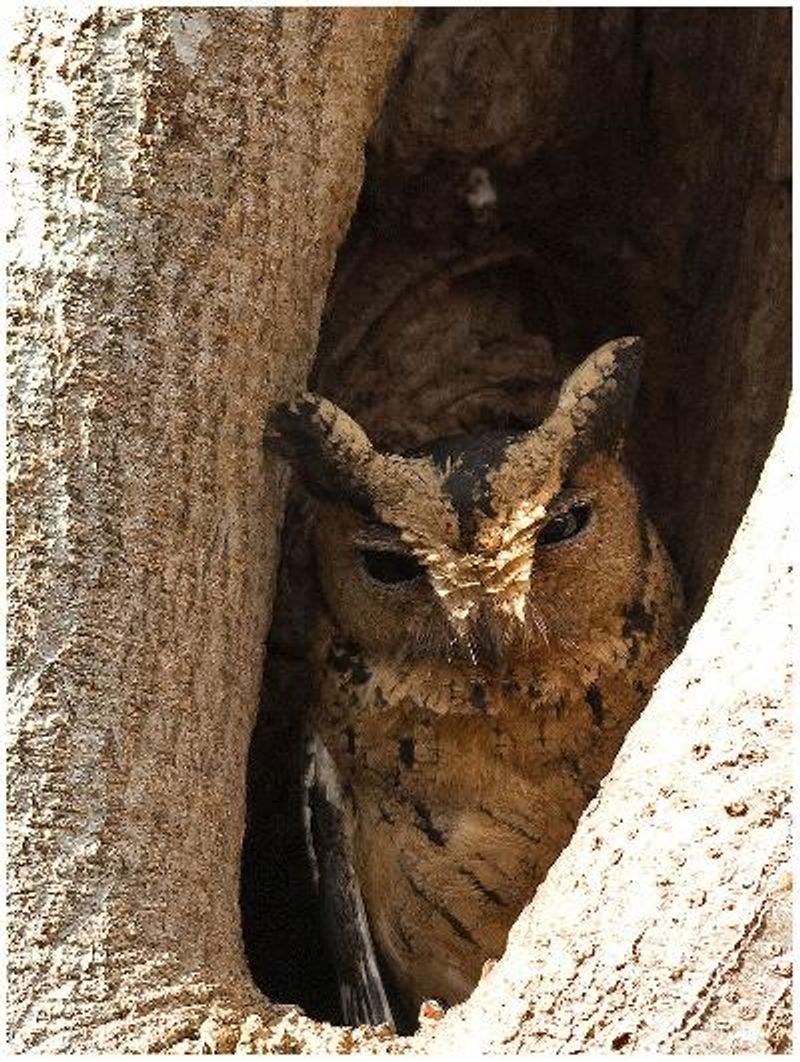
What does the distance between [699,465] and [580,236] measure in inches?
17.7

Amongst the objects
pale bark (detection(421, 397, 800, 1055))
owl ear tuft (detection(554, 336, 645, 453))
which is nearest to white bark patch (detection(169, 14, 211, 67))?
owl ear tuft (detection(554, 336, 645, 453))

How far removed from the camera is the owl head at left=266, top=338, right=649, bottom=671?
2.17 metres

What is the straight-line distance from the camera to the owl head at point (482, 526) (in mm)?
2166

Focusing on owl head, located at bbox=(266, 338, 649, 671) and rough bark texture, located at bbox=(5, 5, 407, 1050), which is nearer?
rough bark texture, located at bbox=(5, 5, 407, 1050)

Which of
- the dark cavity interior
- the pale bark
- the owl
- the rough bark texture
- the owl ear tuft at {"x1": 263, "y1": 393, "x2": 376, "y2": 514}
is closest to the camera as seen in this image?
the pale bark

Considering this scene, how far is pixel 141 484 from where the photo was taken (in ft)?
6.12

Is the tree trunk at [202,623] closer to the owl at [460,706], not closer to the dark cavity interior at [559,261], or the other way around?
the owl at [460,706]

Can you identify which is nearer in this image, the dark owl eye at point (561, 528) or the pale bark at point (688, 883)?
the pale bark at point (688, 883)

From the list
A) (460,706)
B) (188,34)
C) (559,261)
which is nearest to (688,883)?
(460,706)

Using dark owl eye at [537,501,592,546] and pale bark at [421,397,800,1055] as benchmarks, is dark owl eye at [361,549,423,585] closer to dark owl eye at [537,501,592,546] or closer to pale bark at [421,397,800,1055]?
dark owl eye at [537,501,592,546]

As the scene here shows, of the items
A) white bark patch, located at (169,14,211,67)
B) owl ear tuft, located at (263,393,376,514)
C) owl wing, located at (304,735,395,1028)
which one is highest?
white bark patch, located at (169,14,211,67)

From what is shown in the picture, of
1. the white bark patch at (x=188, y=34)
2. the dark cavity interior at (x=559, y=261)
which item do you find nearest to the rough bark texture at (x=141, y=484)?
the white bark patch at (x=188, y=34)

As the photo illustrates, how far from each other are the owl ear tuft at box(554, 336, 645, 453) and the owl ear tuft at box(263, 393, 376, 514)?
0.27 m

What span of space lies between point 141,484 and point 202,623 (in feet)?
0.56
